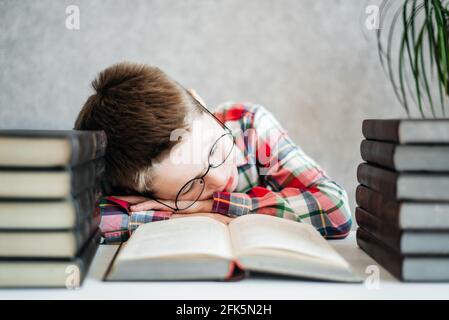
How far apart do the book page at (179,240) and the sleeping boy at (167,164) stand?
18cm

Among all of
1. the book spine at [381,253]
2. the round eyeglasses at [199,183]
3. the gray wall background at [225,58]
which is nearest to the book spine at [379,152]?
the book spine at [381,253]

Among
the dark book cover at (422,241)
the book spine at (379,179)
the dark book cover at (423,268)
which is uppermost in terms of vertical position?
the book spine at (379,179)

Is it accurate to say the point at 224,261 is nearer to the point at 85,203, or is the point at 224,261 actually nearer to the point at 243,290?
the point at 243,290

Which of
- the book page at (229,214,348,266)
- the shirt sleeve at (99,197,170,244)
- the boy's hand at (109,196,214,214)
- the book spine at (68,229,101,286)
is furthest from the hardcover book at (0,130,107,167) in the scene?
the boy's hand at (109,196,214,214)

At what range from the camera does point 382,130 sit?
0.73 metres

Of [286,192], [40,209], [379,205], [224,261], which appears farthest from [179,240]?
[286,192]

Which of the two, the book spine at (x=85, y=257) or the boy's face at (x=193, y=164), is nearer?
the book spine at (x=85, y=257)

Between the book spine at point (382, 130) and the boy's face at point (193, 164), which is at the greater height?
the book spine at point (382, 130)

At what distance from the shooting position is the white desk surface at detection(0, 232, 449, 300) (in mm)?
635

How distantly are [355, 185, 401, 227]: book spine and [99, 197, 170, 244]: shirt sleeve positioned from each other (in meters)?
0.39

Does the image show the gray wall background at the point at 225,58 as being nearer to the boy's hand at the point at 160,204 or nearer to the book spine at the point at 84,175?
the boy's hand at the point at 160,204

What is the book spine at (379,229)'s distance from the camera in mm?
688

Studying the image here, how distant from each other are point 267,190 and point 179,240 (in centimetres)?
47

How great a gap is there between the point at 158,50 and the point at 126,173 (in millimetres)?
655
